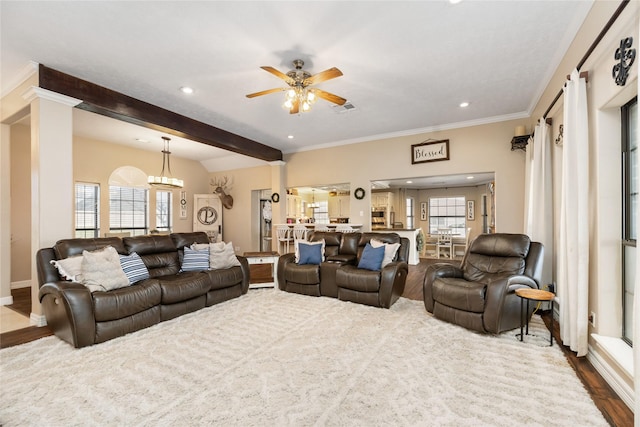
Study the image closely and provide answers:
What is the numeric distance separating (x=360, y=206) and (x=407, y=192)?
504 cm

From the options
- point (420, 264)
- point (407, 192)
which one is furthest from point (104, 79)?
point (407, 192)

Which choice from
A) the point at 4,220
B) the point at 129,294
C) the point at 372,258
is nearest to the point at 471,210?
the point at 372,258

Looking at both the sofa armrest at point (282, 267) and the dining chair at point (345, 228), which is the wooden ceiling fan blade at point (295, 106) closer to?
the sofa armrest at point (282, 267)

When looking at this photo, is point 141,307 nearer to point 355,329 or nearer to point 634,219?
point 355,329

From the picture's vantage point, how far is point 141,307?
3.04m

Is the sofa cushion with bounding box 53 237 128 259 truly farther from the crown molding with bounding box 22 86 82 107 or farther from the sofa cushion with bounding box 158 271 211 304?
the crown molding with bounding box 22 86 82 107

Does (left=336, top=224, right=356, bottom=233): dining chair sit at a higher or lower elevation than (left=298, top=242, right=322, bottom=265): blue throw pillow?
higher

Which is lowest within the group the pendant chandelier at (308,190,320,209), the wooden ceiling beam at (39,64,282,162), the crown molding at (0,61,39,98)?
the pendant chandelier at (308,190,320,209)

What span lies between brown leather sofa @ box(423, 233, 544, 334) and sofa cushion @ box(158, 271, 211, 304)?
2.85m

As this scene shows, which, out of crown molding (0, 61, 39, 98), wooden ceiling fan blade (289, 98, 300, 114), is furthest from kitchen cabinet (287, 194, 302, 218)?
crown molding (0, 61, 39, 98)

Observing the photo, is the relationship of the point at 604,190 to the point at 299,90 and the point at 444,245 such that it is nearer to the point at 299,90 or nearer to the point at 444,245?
the point at 299,90

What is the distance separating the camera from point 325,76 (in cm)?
282

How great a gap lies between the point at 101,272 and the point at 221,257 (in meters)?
1.49

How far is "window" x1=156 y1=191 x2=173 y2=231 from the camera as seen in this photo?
7488 millimetres
